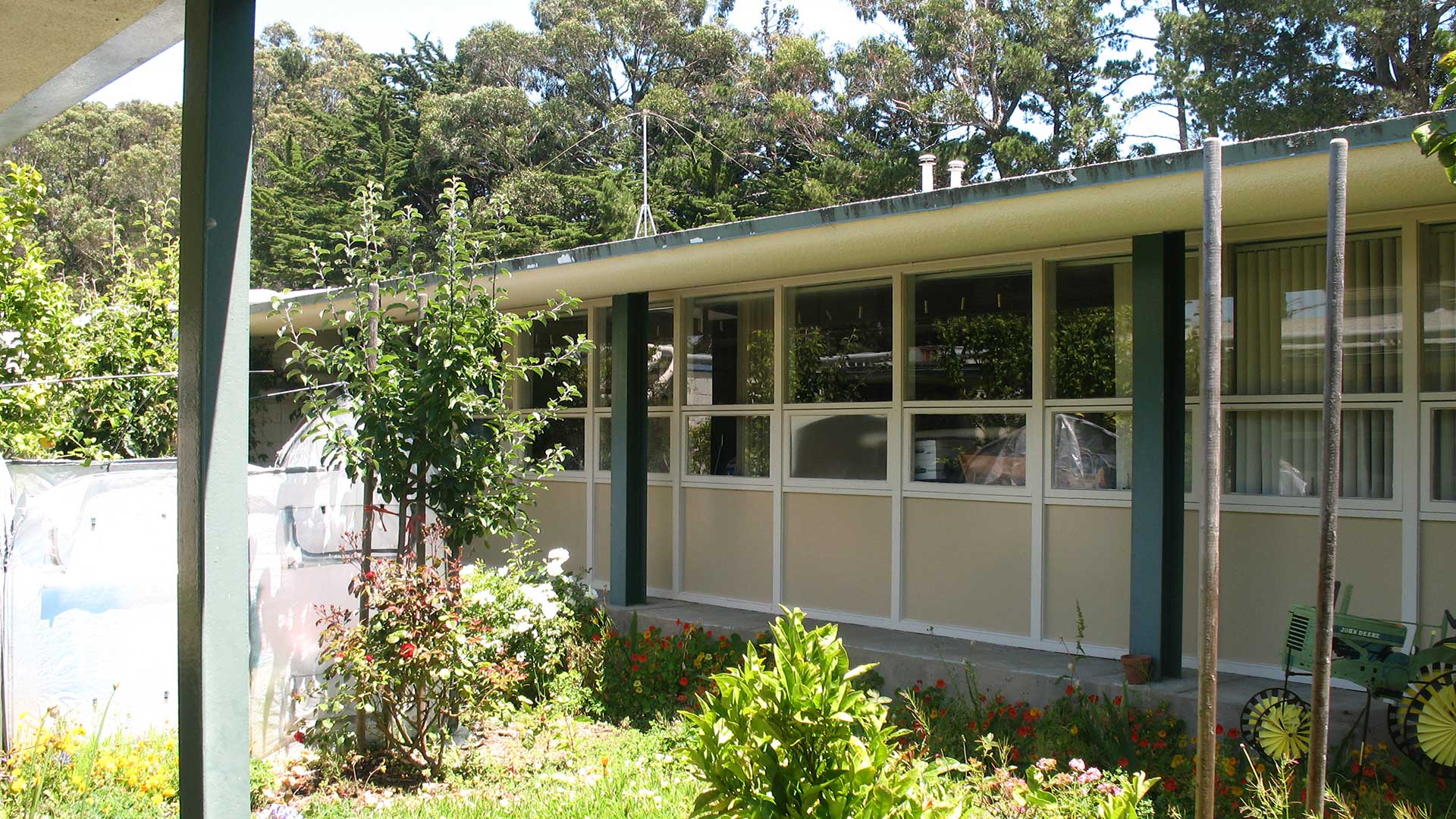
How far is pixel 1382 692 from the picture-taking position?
15.0ft

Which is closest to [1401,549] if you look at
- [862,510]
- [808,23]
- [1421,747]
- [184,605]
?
[1421,747]

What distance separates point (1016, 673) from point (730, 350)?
131 inches

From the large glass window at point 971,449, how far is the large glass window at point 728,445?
1.29 m

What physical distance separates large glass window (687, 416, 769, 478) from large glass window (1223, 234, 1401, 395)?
3.25 metres

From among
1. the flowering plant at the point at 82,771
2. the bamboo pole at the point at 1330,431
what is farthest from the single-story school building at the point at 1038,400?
the flowering plant at the point at 82,771

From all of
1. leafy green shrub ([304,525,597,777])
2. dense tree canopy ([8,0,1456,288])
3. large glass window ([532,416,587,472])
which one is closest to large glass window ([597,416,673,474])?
large glass window ([532,416,587,472])

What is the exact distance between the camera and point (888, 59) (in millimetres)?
26688

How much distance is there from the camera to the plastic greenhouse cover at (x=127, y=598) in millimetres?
5395

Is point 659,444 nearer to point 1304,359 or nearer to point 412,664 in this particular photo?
point 412,664

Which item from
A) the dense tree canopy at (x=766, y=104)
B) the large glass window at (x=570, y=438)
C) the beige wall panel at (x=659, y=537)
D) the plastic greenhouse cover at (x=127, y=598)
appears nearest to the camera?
the plastic greenhouse cover at (x=127, y=598)

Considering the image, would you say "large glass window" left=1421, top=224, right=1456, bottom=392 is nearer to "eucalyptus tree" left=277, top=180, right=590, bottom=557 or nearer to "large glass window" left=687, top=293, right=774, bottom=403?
"large glass window" left=687, top=293, right=774, bottom=403

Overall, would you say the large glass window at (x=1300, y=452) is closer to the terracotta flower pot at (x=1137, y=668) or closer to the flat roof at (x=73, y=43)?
the terracotta flower pot at (x=1137, y=668)

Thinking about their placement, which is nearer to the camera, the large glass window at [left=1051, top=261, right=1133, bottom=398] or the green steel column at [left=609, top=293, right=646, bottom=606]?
the large glass window at [left=1051, top=261, right=1133, bottom=398]

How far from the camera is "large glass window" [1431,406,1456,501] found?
525cm
